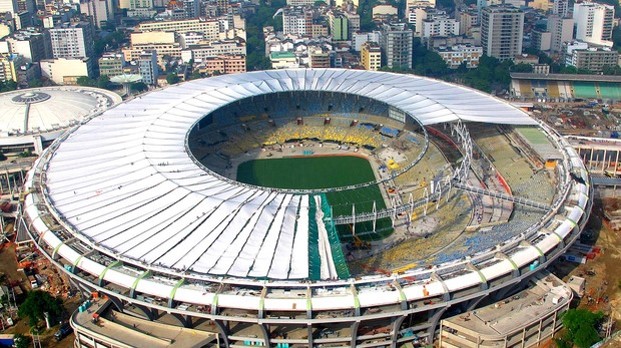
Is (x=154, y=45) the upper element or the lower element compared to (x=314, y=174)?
upper

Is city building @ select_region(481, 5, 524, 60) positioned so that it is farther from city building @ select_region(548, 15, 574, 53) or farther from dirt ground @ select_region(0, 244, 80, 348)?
dirt ground @ select_region(0, 244, 80, 348)

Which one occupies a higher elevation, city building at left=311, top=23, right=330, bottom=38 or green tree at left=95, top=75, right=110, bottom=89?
city building at left=311, top=23, right=330, bottom=38

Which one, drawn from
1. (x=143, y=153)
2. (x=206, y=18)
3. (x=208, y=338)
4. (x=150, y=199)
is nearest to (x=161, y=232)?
(x=150, y=199)

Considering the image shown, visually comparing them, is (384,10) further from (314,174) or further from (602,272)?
(602,272)

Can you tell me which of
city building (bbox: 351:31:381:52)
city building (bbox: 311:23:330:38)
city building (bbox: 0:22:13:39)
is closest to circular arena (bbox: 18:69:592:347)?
city building (bbox: 351:31:381:52)

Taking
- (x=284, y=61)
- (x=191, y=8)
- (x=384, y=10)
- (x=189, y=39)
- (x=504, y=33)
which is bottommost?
(x=284, y=61)

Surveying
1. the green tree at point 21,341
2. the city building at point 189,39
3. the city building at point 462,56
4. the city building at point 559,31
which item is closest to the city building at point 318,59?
the city building at point 462,56

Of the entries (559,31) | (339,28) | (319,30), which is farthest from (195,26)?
(559,31)

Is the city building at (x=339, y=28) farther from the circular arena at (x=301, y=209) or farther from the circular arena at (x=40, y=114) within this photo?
the circular arena at (x=40, y=114)

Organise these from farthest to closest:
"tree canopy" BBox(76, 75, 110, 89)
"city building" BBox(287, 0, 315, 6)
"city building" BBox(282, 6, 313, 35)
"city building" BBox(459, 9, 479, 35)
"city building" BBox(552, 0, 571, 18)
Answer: "city building" BBox(287, 0, 315, 6) < "city building" BBox(552, 0, 571, 18) < "city building" BBox(459, 9, 479, 35) < "city building" BBox(282, 6, 313, 35) < "tree canopy" BBox(76, 75, 110, 89)
